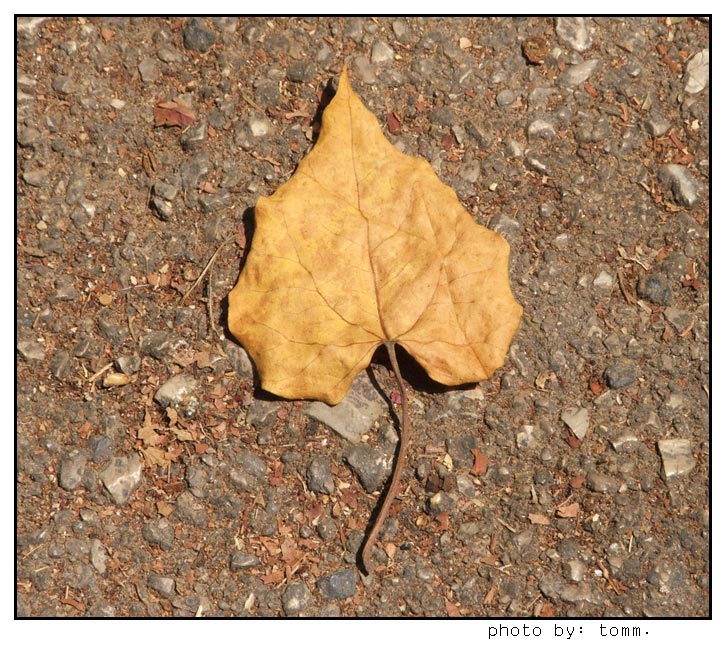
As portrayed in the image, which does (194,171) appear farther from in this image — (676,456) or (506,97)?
(676,456)

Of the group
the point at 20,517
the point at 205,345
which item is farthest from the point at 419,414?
the point at 20,517

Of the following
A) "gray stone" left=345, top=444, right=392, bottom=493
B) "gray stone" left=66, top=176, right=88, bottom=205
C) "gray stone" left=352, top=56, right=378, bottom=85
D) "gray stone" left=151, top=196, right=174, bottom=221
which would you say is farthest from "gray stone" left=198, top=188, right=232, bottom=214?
"gray stone" left=345, top=444, right=392, bottom=493

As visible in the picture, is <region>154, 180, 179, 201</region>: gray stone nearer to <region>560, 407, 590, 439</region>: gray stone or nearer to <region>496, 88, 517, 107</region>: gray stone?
<region>496, 88, 517, 107</region>: gray stone

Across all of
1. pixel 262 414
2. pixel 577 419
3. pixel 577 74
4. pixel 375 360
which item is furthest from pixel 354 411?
pixel 577 74

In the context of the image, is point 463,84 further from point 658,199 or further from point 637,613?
point 637,613

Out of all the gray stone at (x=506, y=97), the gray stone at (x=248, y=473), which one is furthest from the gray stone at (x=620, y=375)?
the gray stone at (x=248, y=473)
